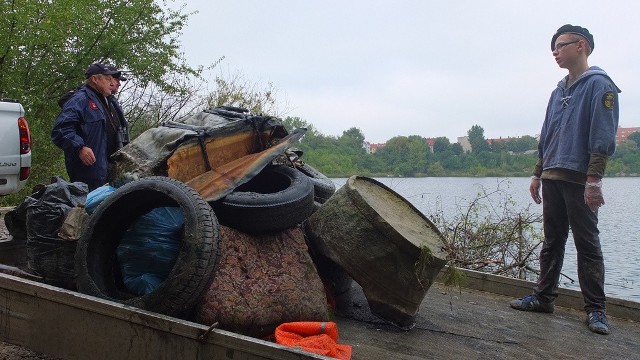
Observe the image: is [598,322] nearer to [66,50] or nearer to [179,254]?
[179,254]

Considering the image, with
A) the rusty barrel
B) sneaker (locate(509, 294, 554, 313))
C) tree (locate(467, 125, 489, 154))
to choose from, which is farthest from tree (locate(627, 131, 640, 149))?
the rusty barrel

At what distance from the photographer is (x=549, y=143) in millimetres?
4355

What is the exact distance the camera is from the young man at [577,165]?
12.7 ft

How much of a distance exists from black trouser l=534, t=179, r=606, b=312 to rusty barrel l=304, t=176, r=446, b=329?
1.06 meters

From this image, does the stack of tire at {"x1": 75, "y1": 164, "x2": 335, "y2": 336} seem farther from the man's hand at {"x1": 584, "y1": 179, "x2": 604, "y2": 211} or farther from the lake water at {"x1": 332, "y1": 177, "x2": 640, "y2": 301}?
the lake water at {"x1": 332, "y1": 177, "x2": 640, "y2": 301}

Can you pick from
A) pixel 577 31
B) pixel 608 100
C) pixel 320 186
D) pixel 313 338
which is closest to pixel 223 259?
pixel 313 338

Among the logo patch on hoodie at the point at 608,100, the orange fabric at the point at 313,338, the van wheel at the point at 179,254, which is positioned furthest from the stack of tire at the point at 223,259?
the logo patch on hoodie at the point at 608,100

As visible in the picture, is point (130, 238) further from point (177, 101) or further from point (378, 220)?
point (177, 101)

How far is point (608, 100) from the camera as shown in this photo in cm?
395

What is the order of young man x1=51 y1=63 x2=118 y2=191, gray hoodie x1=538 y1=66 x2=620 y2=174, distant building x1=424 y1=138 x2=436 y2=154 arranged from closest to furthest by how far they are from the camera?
gray hoodie x1=538 y1=66 x2=620 y2=174 < young man x1=51 y1=63 x2=118 y2=191 < distant building x1=424 y1=138 x2=436 y2=154

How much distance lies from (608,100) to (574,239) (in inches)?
39.4

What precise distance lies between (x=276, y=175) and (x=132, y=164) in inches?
40.7

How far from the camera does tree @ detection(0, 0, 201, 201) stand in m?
11.9

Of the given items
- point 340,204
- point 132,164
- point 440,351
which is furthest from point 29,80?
point 440,351
